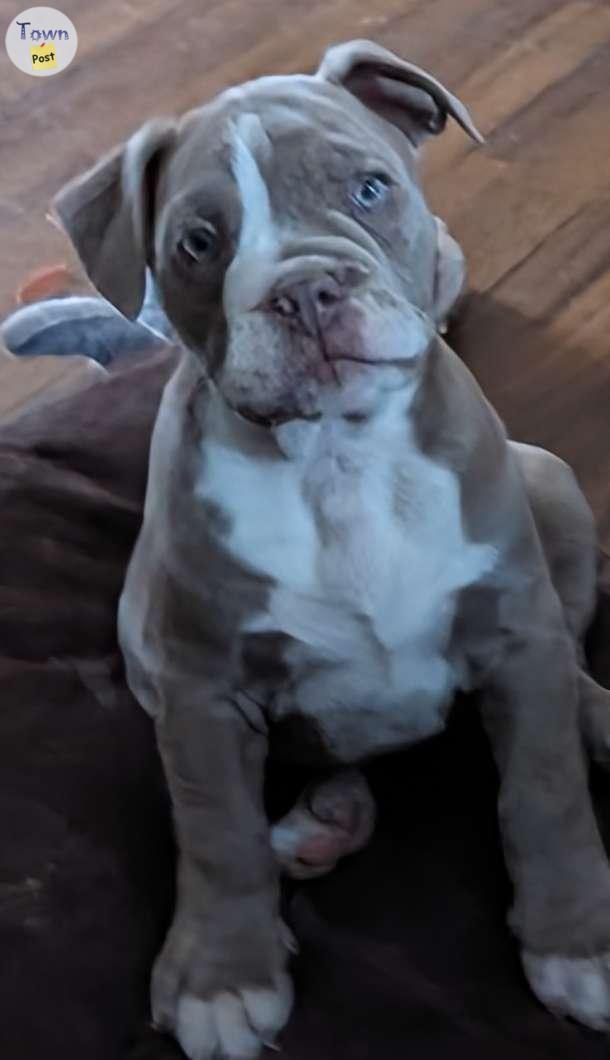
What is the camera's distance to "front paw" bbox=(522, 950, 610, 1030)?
1.15 m

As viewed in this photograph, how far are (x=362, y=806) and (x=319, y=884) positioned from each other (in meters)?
0.07

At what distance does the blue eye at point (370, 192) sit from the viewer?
1043 mm

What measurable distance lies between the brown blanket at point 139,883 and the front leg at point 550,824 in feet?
0.11

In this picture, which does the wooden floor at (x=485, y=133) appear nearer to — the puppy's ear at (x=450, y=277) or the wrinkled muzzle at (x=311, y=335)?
the puppy's ear at (x=450, y=277)

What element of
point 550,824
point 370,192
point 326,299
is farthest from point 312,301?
point 550,824

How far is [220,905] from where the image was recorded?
1.17m

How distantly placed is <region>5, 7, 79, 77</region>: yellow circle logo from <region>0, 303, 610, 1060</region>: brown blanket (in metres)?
1.44

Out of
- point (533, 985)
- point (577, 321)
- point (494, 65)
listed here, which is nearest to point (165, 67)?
point (494, 65)

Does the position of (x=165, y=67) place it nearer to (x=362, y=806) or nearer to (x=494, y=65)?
(x=494, y=65)

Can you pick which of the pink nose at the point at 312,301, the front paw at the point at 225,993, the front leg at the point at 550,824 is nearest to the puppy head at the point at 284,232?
the pink nose at the point at 312,301

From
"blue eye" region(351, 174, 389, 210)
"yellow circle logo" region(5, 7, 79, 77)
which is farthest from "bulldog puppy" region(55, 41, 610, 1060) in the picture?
"yellow circle logo" region(5, 7, 79, 77)

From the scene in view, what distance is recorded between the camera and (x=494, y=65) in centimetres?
248

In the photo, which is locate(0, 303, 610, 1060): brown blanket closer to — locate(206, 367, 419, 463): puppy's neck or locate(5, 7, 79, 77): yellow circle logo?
locate(206, 367, 419, 463): puppy's neck

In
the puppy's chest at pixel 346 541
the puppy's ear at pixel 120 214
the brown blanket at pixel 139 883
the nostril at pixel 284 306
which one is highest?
the nostril at pixel 284 306
